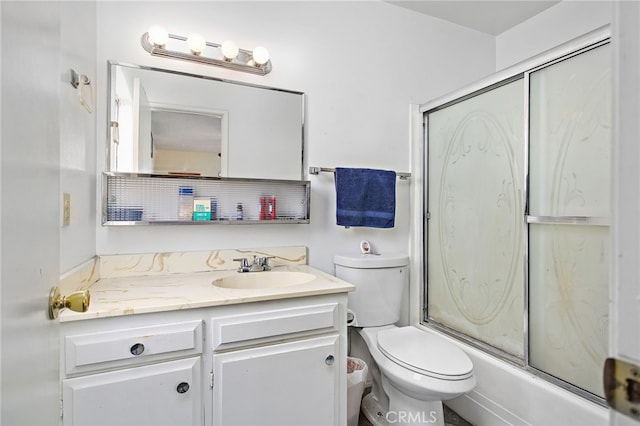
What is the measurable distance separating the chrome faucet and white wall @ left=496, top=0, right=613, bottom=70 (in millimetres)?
2172

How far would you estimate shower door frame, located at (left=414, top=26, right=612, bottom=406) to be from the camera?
134 cm

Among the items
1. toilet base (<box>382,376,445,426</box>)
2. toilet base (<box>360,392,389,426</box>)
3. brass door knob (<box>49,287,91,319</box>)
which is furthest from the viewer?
toilet base (<box>360,392,389,426</box>)

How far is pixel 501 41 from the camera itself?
247 cm

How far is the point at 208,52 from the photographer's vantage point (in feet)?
5.50

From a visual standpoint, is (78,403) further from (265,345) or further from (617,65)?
Answer: (617,65)

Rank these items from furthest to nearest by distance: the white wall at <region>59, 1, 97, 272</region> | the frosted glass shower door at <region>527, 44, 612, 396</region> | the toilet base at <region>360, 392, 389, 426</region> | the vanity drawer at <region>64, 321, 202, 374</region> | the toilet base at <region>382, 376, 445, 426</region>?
the toilet base at <region>360, 392, 389, 426</region> → the toilet base at <region>382, 376, 445, 426</region> → the frosted glass shower door at <region>527, 44, 612, 396</region> → the white wall at <region>59, 1, 97, 272</region> → the vanity drawer at <region>64, 321, 202, 374</region>

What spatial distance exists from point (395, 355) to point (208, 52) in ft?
5.54

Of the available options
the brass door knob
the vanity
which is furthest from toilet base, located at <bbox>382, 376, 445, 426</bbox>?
the brass door knob

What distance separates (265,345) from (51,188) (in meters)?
0.87

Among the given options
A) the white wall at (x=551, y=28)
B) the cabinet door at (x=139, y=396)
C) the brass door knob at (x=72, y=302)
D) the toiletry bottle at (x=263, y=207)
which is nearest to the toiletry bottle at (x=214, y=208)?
the toiletry bottle at (x=263, y=207)

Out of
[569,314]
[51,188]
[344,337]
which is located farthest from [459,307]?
[51,188]

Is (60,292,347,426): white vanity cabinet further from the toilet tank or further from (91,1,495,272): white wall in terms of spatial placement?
(91,1,495,272): white wall

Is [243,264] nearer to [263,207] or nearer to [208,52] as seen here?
[263,207]

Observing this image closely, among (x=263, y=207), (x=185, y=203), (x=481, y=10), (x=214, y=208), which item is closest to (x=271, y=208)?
(x=263, y=207)
